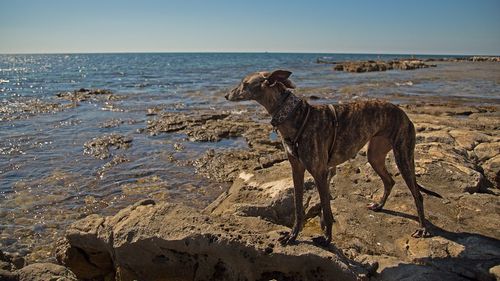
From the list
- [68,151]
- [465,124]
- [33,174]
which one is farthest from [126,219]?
[465,124]

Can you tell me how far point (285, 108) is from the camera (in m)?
4.17

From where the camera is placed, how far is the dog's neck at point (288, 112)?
4172 mm

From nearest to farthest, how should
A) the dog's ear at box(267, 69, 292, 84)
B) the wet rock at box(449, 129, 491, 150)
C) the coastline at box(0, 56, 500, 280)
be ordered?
the dog's ear at box(267, 69, 292, 84) → the coastline at box(0, 56, 500, 280) → the wet rock at box(449, 129, 491, 150)

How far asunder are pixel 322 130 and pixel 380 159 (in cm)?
172

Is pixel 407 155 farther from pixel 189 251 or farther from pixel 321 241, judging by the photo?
pixel 189 251

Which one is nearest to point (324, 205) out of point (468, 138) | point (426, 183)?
point (426, 183)

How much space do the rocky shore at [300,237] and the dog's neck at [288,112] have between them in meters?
1.23

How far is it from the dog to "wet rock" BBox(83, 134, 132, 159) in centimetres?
832

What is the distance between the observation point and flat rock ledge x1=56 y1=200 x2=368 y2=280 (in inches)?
159

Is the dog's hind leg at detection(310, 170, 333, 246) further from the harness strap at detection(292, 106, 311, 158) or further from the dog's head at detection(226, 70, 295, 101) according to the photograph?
the dog's head at detection(226, 70, 295, 101)

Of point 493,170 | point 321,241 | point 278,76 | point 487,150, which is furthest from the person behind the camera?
point 487,150

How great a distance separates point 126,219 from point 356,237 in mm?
2904

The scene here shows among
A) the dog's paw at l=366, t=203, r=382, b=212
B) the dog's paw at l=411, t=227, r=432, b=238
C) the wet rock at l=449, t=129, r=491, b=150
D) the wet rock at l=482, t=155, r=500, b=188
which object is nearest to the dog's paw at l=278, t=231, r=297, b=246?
the dog's paw at l=411, t=227, r=432, b=238

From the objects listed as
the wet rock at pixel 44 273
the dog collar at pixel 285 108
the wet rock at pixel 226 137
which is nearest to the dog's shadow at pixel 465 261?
the dog collar at pixel 285 108
